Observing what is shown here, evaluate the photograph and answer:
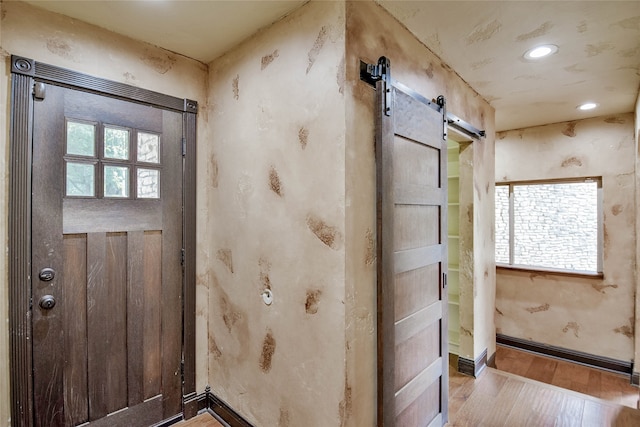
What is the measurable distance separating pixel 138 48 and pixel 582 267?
467cm

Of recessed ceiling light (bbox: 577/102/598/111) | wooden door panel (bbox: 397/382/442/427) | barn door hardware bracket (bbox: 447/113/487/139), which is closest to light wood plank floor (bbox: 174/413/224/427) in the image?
wooden door panel (bbox: 397/382/442/427)

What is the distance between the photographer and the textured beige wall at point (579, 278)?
3.40 m

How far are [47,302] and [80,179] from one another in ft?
2.17

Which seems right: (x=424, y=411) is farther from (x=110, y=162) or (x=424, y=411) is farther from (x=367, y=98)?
(x=110, y=162)

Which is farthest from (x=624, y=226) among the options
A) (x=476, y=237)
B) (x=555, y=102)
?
(x=476, y=237)

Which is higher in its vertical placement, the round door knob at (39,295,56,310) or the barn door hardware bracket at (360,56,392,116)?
the barn door hardware bracket at (360,56,392,116)

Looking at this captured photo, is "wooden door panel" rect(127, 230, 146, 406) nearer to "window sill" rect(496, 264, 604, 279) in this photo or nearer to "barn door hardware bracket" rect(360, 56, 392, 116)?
"barn door hardware bracket" rect(360, 56, 392, 116)

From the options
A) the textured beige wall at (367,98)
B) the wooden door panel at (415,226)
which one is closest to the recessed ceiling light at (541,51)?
the textured beige wall at (367,98)

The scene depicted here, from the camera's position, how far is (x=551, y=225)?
3883mm

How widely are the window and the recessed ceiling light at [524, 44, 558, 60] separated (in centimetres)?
220

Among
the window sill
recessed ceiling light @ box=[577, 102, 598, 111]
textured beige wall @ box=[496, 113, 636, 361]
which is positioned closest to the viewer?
recessed ceiling light @ box=[577, 102, 598, 111]

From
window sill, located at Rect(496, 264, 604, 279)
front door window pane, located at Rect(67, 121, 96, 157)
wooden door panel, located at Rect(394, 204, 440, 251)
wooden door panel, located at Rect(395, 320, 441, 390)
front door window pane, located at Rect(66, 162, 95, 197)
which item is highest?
front door window pane, located at Rect(67, 121, 96, 157)

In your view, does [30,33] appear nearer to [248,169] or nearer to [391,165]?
[248,169]

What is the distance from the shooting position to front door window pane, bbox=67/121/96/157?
178cm
